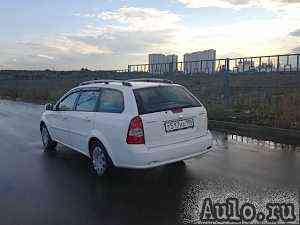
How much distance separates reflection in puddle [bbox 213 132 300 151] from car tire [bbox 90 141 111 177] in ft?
11.3

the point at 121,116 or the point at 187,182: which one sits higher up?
the point at 121,116

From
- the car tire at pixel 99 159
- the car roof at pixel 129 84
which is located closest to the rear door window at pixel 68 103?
the car roof at pixel 129 84

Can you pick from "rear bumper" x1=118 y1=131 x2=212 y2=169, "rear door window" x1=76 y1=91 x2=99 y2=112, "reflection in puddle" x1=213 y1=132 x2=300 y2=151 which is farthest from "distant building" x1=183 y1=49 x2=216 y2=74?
"rear bumper" x1=118 y1=131 x2=212 y2=169

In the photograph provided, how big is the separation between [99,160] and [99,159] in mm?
17

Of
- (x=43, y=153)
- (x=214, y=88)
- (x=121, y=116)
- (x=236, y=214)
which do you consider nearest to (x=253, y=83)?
(x=214, y=88)

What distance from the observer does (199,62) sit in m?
17.7

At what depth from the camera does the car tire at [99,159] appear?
6.59 m

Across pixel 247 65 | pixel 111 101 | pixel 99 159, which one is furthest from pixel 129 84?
pixel 247 65

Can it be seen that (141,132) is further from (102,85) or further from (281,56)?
(281,56)

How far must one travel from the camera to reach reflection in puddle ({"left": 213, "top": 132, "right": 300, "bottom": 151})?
28.6 feet

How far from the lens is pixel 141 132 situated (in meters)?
6.00

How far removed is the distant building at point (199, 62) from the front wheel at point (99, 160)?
10527 millimetres

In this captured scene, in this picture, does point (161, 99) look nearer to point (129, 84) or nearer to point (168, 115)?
point (168, 115)

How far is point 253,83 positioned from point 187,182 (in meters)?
10.4
